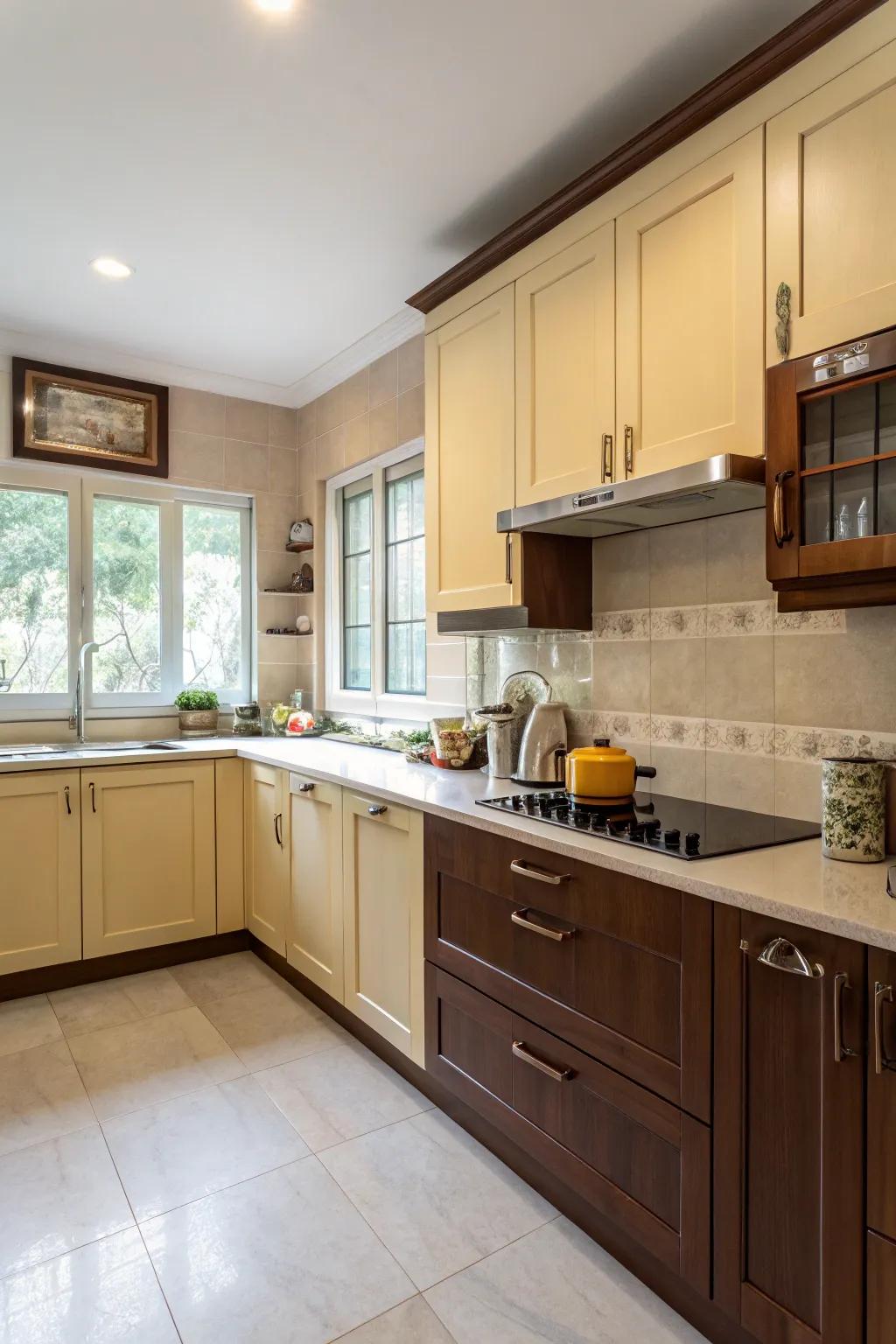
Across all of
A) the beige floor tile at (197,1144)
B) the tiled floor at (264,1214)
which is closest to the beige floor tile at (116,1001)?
the tiled floor at (264,1214)

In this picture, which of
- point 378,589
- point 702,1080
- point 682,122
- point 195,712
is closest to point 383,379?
A: point 378,589

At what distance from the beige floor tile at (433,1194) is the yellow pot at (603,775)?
0.92 m

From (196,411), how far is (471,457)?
199 centimetres

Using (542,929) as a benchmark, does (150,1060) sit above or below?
below

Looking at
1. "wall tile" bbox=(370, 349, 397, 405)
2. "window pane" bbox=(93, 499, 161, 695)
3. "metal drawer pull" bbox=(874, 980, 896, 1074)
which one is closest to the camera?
"metal drawer pull" bbox=(874, 980, 896, 1074)

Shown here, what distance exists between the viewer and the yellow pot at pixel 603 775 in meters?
1.87

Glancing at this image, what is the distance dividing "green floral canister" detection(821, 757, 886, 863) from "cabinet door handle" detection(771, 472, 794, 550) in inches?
17.7

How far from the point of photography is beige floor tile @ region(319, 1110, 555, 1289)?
164cm

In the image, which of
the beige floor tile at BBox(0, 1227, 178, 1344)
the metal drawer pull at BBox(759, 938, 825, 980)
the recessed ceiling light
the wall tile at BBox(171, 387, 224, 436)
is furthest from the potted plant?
the metal drawer pull at BBox(759, 938, 825, 980)

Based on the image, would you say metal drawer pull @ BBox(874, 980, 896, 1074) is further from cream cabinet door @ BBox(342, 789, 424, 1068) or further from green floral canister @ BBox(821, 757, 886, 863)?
cream cabinet door @ BBox(342, 789, 424, 1068)

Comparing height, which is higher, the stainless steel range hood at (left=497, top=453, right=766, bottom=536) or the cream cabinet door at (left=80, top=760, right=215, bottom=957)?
the stainless steel range hood at (left=497, top=453, right=766, bottom=536)

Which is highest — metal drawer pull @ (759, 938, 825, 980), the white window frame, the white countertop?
the white window frame

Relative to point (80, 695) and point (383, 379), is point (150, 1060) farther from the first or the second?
point (383, 379)

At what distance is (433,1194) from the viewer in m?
1.81
